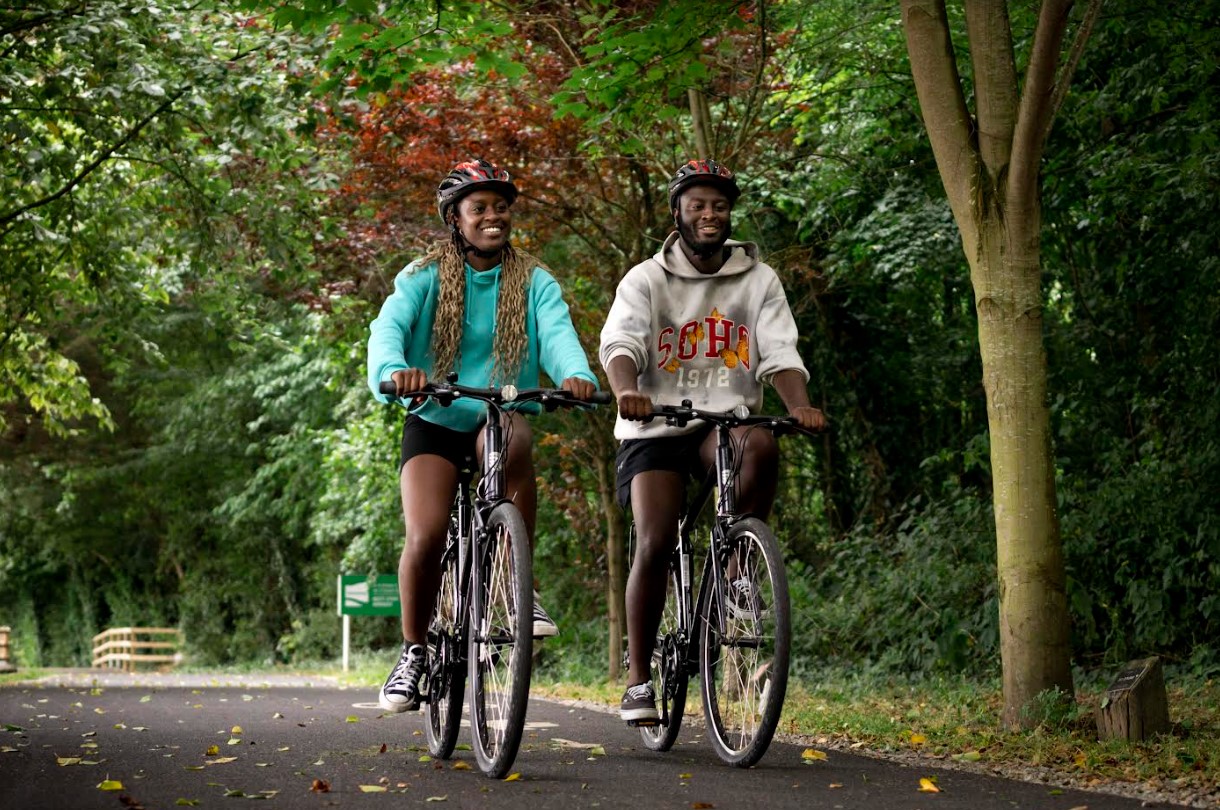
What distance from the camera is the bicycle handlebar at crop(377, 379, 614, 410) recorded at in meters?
5.30

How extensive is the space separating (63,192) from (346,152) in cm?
260

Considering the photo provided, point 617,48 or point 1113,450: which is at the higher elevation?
point 617,48

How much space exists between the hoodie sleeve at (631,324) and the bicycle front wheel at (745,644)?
2.88 ft

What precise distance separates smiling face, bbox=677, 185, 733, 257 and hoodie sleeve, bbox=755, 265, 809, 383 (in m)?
0.30

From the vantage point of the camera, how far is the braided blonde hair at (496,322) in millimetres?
5941

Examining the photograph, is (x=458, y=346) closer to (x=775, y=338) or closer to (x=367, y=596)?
(x=775, y=338)

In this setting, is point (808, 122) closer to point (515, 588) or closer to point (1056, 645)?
point (1056, 645)

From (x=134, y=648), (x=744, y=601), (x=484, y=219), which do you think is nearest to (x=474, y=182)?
(x=484, y=219)

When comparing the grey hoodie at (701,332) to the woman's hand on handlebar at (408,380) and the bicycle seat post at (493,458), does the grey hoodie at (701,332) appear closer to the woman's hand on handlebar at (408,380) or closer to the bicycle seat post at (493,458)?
the bicycle seat post at (493,458)

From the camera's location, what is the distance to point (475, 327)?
6.01 m

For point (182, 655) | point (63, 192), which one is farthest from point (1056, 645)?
point (182, 655)

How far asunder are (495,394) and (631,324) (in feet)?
3.04

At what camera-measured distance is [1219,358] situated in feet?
34.7

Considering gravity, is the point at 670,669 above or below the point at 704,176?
below
